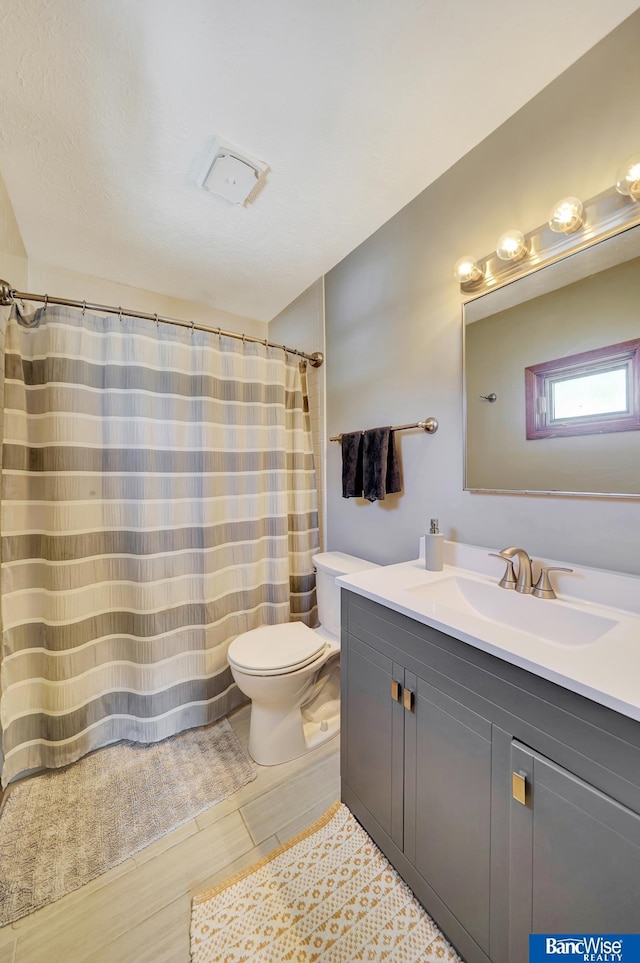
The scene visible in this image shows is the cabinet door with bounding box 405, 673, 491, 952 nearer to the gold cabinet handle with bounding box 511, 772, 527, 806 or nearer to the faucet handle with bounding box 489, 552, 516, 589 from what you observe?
the gold cabinet handle with bounding box 511, 772, 527, 806

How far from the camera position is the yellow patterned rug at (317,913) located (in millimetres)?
849

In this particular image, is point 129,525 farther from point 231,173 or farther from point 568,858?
point 568,858

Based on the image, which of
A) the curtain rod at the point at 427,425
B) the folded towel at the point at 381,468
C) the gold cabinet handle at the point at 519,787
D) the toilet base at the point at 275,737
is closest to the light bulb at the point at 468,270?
the curtain rod at the point at 427,425

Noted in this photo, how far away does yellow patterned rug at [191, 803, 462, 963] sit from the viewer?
2.79ft

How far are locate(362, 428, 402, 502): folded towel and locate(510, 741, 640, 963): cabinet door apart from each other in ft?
3.16

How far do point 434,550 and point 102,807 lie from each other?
59.6 inches

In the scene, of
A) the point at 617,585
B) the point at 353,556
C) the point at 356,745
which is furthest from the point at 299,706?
the point at 617,585

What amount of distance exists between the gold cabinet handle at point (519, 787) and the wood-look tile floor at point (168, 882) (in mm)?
863

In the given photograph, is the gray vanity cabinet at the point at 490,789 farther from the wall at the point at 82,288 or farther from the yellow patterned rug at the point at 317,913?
the wall at the point at 82,288

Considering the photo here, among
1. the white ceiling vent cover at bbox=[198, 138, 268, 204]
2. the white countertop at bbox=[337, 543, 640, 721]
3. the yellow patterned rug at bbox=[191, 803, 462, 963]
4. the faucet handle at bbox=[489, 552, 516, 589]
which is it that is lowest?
the yellow patterned rug at bbox=[191, 803, 462, 963]

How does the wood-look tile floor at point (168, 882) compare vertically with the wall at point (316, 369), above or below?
below

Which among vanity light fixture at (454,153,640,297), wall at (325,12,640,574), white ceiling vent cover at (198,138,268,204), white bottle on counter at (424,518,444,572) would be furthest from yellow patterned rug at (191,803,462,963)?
white ceiling vent cover at (198,138,268,204)

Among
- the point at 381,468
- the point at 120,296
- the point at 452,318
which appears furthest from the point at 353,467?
the point at 120,296

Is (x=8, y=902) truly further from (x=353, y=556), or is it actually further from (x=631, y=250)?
(x=631, y=250)
